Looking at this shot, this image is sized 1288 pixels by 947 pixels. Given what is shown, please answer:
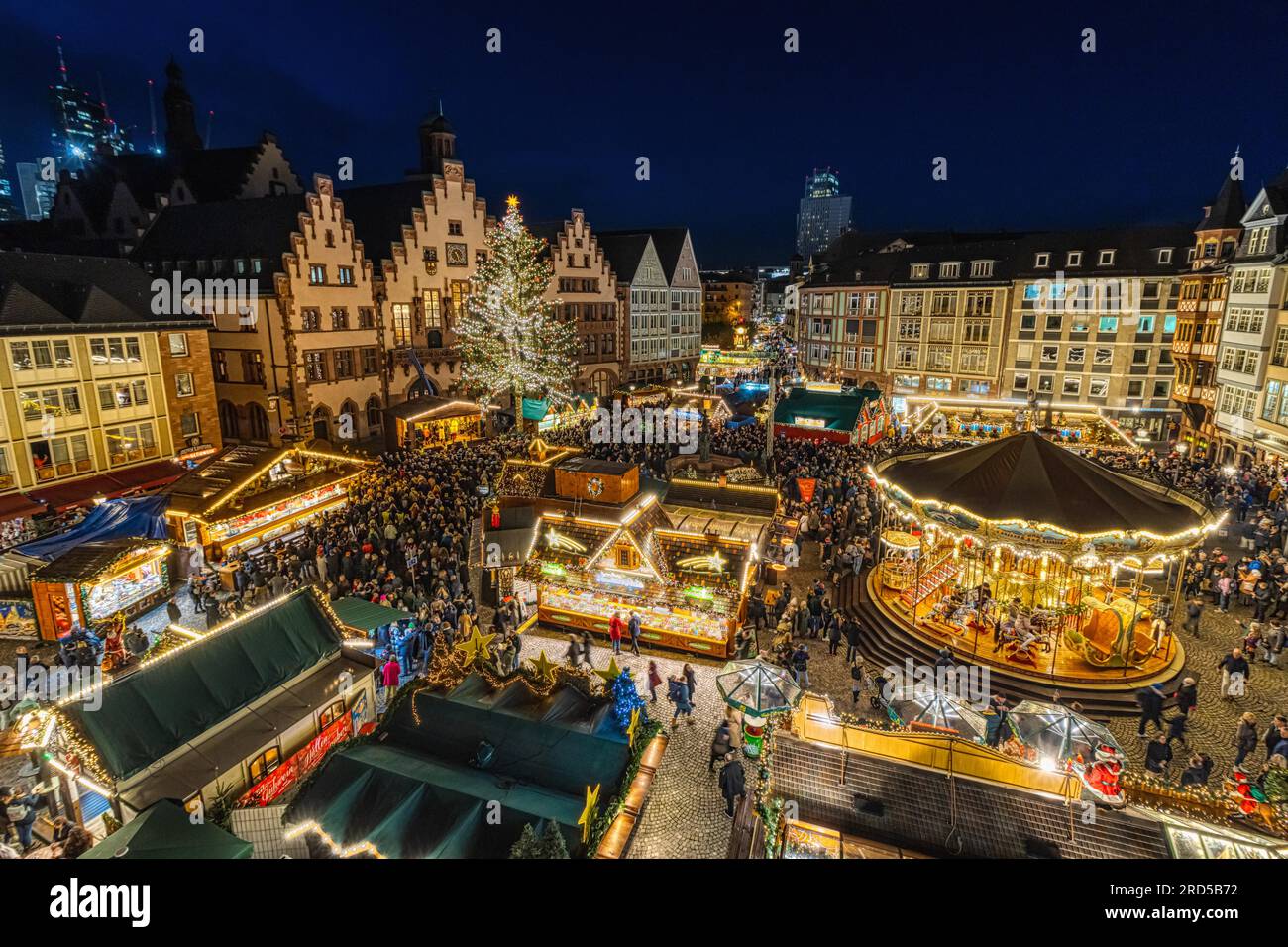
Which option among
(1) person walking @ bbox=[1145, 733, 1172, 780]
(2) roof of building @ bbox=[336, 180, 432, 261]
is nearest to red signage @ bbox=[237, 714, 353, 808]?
(1) person walking @ bbox=[1145, 733, 1172, 780]

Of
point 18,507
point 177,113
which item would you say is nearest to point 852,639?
point 18,507

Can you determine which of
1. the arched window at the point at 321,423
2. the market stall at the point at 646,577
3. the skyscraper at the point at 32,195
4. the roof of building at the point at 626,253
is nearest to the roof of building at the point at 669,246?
the roof of building at the point at 626,253

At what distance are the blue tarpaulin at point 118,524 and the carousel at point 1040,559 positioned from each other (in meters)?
23.0

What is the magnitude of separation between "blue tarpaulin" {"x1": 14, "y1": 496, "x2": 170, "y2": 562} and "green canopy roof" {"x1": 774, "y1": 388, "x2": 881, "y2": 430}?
27718 millimetres

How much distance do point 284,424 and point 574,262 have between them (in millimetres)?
23742

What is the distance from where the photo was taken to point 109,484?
25.5 metres

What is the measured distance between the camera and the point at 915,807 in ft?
33.0

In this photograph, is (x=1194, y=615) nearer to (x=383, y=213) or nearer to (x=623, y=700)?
(x=623, y=700)

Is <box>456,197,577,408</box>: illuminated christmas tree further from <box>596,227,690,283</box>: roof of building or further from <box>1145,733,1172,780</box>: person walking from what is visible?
<box>1145,733,1172,780</box>: person walking

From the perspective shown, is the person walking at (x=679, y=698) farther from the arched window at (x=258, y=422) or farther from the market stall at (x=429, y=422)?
the arched window at (x=258, y=422)

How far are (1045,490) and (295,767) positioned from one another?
1757cm
